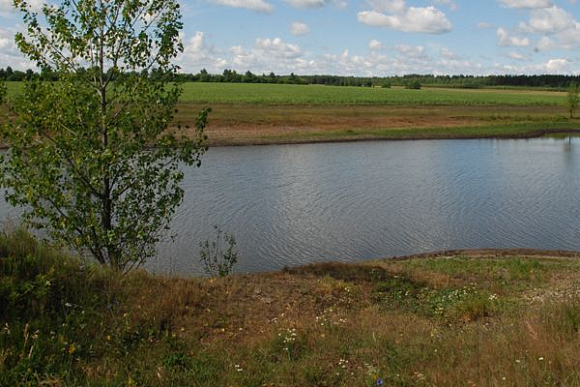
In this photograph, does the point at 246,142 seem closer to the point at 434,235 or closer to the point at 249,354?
the point at 434,235

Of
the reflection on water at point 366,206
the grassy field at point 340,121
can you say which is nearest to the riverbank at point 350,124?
the grassy field at point 340,121

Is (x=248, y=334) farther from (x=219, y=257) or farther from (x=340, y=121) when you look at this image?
(x=340, y=121)

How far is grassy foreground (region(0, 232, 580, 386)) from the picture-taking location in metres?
5.68

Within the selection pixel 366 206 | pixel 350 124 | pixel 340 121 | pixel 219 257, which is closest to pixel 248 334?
pixel 219 257

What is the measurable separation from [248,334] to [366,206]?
A: 17740mm

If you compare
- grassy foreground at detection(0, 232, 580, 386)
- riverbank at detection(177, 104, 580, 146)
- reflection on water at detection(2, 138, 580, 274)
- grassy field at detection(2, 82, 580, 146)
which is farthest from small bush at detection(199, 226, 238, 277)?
grassy field at detection(2, 82, 580, 146)

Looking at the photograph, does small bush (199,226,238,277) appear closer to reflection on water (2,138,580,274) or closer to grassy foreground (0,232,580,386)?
reflection on water (2,138,580,274)

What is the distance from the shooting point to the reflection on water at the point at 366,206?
19203 mm

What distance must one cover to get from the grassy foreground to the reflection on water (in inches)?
280

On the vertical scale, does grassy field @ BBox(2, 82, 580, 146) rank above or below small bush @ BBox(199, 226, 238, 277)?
above

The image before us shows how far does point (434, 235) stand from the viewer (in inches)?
822

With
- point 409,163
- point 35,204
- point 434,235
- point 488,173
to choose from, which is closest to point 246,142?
point 409,163

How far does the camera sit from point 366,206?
2523cm

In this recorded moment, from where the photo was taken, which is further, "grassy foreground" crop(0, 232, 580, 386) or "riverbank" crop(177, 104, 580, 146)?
"riverbank" crop(177, 104, 580, 146)
